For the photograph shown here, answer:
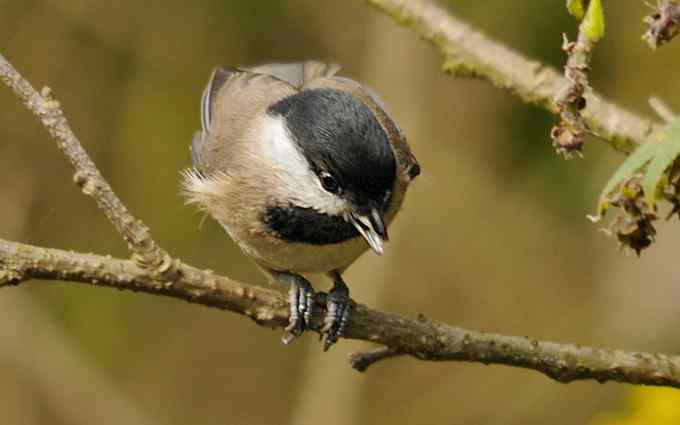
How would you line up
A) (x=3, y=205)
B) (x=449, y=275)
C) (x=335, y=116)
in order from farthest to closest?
1. (x=449, y=275)
2. (x=3, y=205)
3. (x=335, y=116)

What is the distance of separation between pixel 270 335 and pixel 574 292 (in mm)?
2066

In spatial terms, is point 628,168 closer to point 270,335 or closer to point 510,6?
point 510,6

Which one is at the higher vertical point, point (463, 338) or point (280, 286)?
point (280, 286)

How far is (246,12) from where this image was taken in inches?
253

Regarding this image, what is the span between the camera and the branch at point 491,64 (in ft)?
11.0

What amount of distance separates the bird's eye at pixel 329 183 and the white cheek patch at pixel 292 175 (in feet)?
0.06

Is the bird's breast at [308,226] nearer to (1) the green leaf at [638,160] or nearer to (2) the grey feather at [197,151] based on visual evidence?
(2) the grey feather at [197,151]

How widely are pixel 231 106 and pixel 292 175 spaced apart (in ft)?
3.01

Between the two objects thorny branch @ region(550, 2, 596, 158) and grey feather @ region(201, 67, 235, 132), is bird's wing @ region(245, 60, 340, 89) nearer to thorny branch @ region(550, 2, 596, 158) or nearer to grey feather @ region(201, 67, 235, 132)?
grey feather @ region(201, 67, 235, 132)

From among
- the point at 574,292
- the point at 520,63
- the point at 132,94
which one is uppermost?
the point at 132,94

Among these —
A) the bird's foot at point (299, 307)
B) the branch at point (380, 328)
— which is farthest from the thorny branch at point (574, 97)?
the bird's foot at point (299, 307)

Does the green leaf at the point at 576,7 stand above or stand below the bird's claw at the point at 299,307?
above

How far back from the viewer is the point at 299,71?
4664mm

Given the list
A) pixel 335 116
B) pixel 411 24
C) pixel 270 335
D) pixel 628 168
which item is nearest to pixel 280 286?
pixel 335 116
